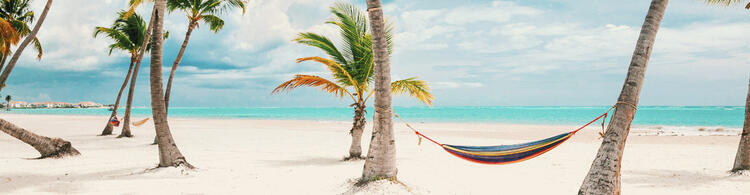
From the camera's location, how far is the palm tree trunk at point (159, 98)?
18.2 feet

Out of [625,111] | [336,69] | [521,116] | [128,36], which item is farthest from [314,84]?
[521,116]

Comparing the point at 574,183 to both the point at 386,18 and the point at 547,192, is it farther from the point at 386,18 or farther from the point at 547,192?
the point at 386,18

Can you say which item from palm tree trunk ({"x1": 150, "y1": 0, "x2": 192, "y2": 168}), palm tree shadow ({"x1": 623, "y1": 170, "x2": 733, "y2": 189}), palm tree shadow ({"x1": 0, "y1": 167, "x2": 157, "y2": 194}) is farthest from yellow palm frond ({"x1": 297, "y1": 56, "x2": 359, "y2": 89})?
palm tree shadow ({"x1": 623, "y1": 170, "x2": 733, "y2": 189})

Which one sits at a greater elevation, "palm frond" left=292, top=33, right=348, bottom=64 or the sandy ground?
"palm frond" left=292, top=33, right=348, bottom=64

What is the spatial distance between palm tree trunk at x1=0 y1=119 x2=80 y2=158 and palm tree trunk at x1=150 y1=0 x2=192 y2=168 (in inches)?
102

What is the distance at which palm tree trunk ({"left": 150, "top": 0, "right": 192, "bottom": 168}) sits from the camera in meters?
5.55

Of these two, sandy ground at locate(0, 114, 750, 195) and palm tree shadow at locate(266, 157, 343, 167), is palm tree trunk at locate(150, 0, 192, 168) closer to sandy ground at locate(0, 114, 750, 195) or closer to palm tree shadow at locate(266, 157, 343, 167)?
sandy ground at locate(0, 114, 750, 195)

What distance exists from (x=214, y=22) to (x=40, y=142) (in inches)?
189

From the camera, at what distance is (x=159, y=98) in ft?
18.4

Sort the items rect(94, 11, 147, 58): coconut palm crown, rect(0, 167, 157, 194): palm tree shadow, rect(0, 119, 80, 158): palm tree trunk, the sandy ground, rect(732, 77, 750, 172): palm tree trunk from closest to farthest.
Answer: rect(0, 167, 157, 194): palm tree shadow < the sandy ground < rect(732, 77, 750, 172): palm tree trunk < rect(0, 119, 80, 158): palm tree trunk < rect(94, 11, 147, 58): coconut palm crown

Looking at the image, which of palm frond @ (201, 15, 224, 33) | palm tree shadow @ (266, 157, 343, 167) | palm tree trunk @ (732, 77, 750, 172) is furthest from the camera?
palm frond @ (201, 15, 224, 33)

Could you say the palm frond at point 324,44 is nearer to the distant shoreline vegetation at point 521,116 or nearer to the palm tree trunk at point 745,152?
the distant shoreline vegetation at point 521,116

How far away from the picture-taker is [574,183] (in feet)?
18.1

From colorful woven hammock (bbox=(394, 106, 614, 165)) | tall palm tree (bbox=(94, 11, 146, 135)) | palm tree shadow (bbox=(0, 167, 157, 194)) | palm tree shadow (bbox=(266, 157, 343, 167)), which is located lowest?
palm tree shadow (bbox=(0, 167, 157, 194))
